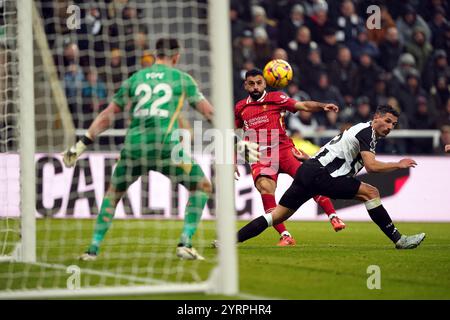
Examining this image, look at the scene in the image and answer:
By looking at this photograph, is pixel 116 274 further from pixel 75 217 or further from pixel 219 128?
pixel 75 217

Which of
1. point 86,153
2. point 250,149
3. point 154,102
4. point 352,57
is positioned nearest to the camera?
point 250,149

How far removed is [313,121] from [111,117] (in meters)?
9.06

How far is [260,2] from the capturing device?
61.0 feet

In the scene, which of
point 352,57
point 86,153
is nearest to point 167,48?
point 86,153

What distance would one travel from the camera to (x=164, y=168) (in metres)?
9.03

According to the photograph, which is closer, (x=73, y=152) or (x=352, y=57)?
(x=73, y=152)

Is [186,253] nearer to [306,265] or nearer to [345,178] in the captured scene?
[306,265]

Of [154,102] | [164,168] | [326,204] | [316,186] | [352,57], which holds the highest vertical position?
[352,57]

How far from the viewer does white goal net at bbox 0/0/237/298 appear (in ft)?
30.6

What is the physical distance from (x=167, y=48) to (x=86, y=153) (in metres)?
7.27

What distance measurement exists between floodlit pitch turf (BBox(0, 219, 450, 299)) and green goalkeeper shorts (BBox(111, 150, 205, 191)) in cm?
78

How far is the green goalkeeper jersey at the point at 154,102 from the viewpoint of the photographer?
29.2ft

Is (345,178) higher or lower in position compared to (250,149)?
lower

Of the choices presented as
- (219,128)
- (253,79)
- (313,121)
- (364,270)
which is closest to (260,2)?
(313,121)
